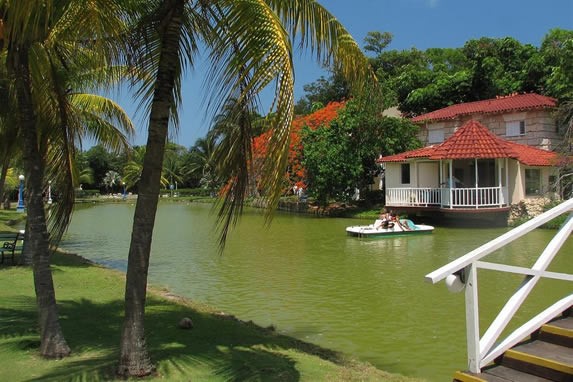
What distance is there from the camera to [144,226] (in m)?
5.08

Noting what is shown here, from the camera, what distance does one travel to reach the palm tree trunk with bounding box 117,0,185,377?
507cm

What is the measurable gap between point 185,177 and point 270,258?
69110mm

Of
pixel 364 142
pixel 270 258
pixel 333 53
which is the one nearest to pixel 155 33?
pixel 333 53

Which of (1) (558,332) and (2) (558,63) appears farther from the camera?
(2) (558,63)

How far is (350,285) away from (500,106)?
24.5 meters

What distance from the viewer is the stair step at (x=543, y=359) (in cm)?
417

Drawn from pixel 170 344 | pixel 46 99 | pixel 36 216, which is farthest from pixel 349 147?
pixel 36 216

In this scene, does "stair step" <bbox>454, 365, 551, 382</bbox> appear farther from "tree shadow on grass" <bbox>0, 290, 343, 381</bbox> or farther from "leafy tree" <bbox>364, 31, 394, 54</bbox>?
"leafy tree" <bbox>364, 31, 394, 54</bbox>

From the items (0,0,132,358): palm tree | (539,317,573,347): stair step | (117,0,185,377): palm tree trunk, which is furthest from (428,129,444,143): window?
(117,0,185,377): palm tree trunk

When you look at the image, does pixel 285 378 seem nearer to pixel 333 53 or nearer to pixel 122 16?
pixel 333 53

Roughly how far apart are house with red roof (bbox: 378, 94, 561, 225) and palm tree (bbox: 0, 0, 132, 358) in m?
21.6

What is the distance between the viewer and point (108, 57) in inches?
234

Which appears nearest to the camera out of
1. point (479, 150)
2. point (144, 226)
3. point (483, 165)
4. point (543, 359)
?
point (543, 359)

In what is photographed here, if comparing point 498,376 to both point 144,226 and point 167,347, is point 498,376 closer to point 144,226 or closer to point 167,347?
point 144,226
